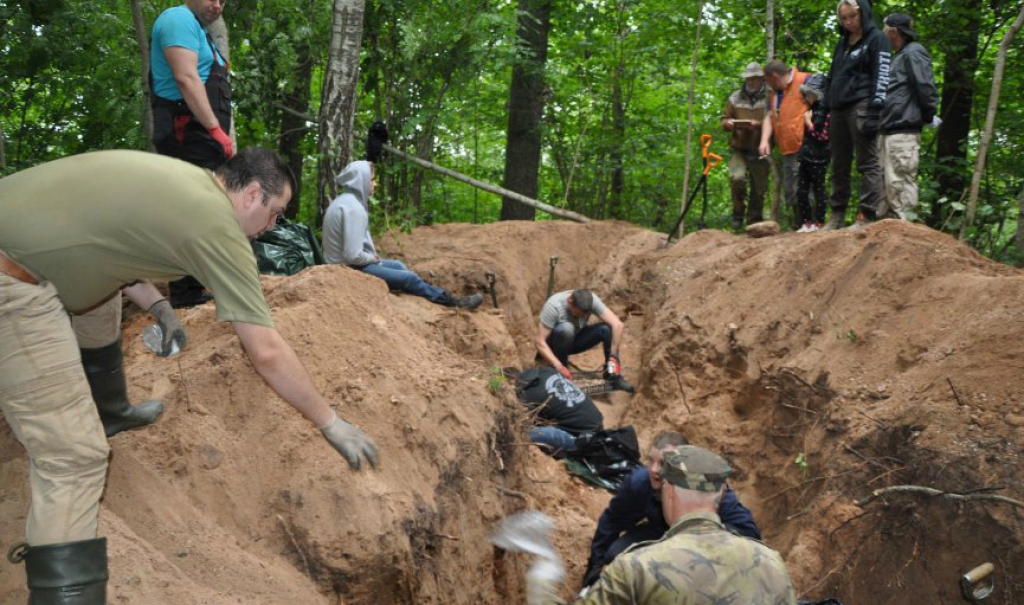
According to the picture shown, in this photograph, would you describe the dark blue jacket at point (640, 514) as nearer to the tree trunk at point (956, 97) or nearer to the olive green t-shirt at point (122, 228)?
the olive green t-shirt at point (122, 228)

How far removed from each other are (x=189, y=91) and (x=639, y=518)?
3.70m

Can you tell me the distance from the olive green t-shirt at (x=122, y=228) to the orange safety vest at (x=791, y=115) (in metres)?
7.26

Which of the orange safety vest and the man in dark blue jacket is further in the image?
the orange safety vest

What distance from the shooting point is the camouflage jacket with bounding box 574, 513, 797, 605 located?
3.13 metres

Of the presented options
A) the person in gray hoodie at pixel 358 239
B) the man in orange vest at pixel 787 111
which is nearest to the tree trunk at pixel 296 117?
the person in gray hoodie at pixel 358 239

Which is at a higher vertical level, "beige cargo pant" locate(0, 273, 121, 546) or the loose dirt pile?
"beige cargo pant" locate(0, 273, 121, 546)

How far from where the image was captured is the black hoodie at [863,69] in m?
7.37

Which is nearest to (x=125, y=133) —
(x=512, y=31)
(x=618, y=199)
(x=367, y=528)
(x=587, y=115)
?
(x=512, y=31)

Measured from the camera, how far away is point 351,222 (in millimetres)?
6961

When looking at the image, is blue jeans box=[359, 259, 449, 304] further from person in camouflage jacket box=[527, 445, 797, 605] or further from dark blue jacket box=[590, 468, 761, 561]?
person in camouflage jacket box=[527, 445, 797, 605]

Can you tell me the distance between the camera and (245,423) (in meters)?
4.55

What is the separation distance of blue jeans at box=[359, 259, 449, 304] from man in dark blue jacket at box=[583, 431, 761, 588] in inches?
117

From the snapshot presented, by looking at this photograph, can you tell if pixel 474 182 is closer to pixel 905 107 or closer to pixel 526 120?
pixel 526 120

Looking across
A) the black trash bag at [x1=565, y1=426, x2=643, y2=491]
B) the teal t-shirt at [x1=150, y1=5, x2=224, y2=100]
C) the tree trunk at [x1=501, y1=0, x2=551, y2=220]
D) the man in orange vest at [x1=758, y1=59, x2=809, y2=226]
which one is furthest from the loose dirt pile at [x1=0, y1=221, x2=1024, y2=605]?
the tree trunk at [x1=501, y1=0, x2=551, y2=220]
